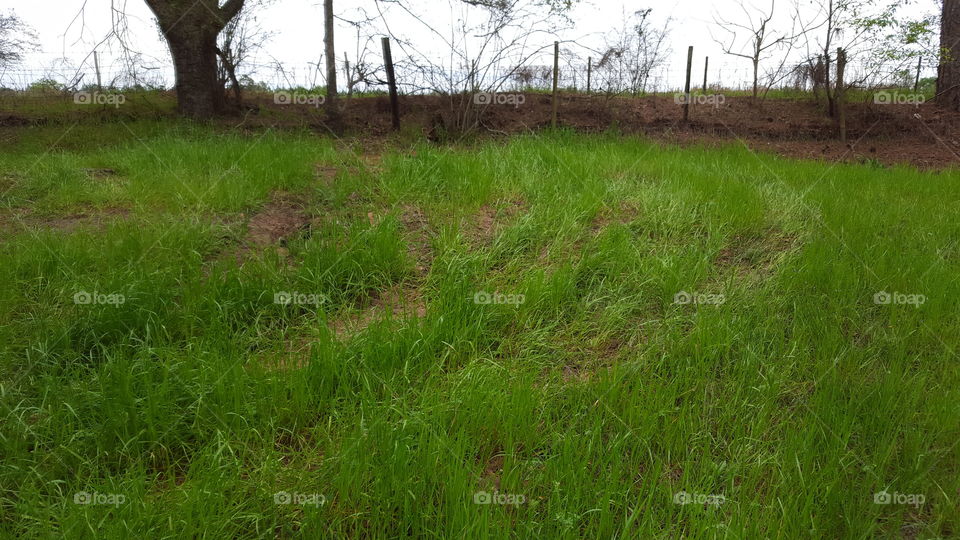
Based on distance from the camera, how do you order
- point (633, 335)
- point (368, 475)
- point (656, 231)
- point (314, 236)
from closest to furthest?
point (368, 475) → point (633, 335) → point (314, 236) → point (656, 231)

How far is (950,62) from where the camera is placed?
10.1 meters

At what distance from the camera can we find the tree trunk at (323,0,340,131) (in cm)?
807

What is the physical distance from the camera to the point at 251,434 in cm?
230

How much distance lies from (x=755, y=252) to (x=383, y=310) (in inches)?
119

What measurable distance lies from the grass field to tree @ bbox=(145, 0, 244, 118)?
4.22 meters

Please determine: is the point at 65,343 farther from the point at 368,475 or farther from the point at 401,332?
the point at 368,475

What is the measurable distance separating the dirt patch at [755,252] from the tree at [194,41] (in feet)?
27.3

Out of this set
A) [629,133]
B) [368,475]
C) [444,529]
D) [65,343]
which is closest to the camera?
[444,529]

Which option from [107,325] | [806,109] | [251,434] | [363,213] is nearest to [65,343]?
[107,325]

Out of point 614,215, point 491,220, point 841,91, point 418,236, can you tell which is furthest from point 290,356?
point 841,91

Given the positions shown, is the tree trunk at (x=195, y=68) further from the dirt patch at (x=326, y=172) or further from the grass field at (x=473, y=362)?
the dirt patch at (x=326, y=172)

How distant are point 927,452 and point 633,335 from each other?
1425 mm

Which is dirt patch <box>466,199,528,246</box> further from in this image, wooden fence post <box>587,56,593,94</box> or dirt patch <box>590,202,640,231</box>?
wooden fence post <box>587,56,593,94</box>

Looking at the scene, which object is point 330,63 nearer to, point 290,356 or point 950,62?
point 290,356
